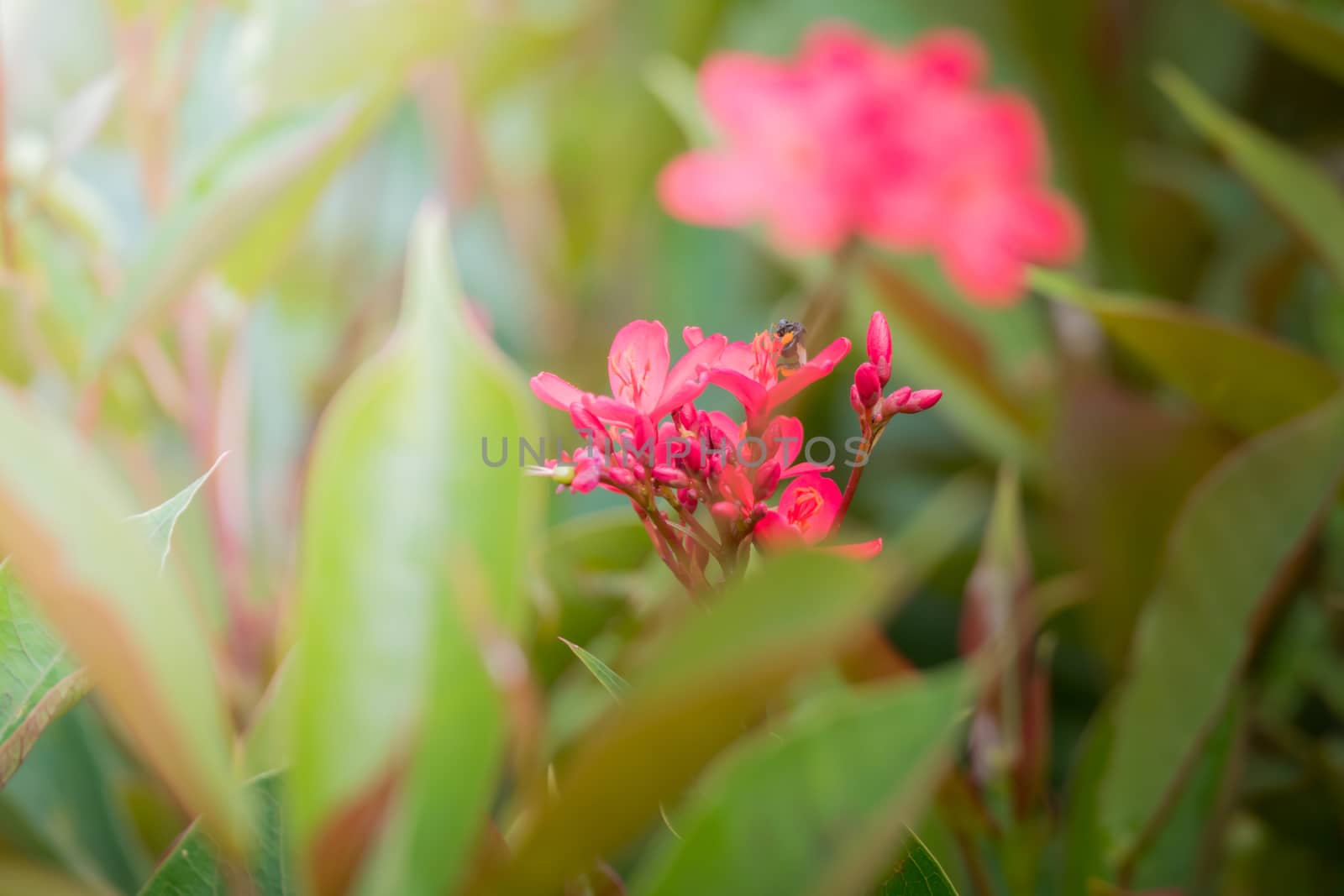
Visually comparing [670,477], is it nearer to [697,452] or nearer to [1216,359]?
[697,452]

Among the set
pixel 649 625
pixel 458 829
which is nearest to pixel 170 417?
pixel 649 625

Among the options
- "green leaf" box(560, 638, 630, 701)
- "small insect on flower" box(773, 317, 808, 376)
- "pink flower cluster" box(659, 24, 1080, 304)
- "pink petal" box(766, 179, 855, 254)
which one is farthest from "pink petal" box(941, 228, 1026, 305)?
"green leaf" box(560, 638, 630, 701)

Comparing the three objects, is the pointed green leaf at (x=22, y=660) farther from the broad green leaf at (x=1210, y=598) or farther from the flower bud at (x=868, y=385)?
the broad green leaf at (x=1210, y=598)

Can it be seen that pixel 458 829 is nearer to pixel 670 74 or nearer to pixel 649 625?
pixel 649 625

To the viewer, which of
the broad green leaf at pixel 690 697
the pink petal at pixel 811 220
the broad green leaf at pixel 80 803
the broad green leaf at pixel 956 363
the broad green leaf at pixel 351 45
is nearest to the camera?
the broad green leaf at pixel 690 697

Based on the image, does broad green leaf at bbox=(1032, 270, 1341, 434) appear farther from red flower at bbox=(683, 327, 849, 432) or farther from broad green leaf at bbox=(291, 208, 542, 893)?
broad green leaf at bbox=(291, 208, 542, 893)

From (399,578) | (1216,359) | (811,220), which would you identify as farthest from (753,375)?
(811,220)

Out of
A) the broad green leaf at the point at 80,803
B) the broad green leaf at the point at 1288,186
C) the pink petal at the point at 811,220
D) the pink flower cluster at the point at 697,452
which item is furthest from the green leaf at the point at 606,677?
the pink petal at the point at 811,220
